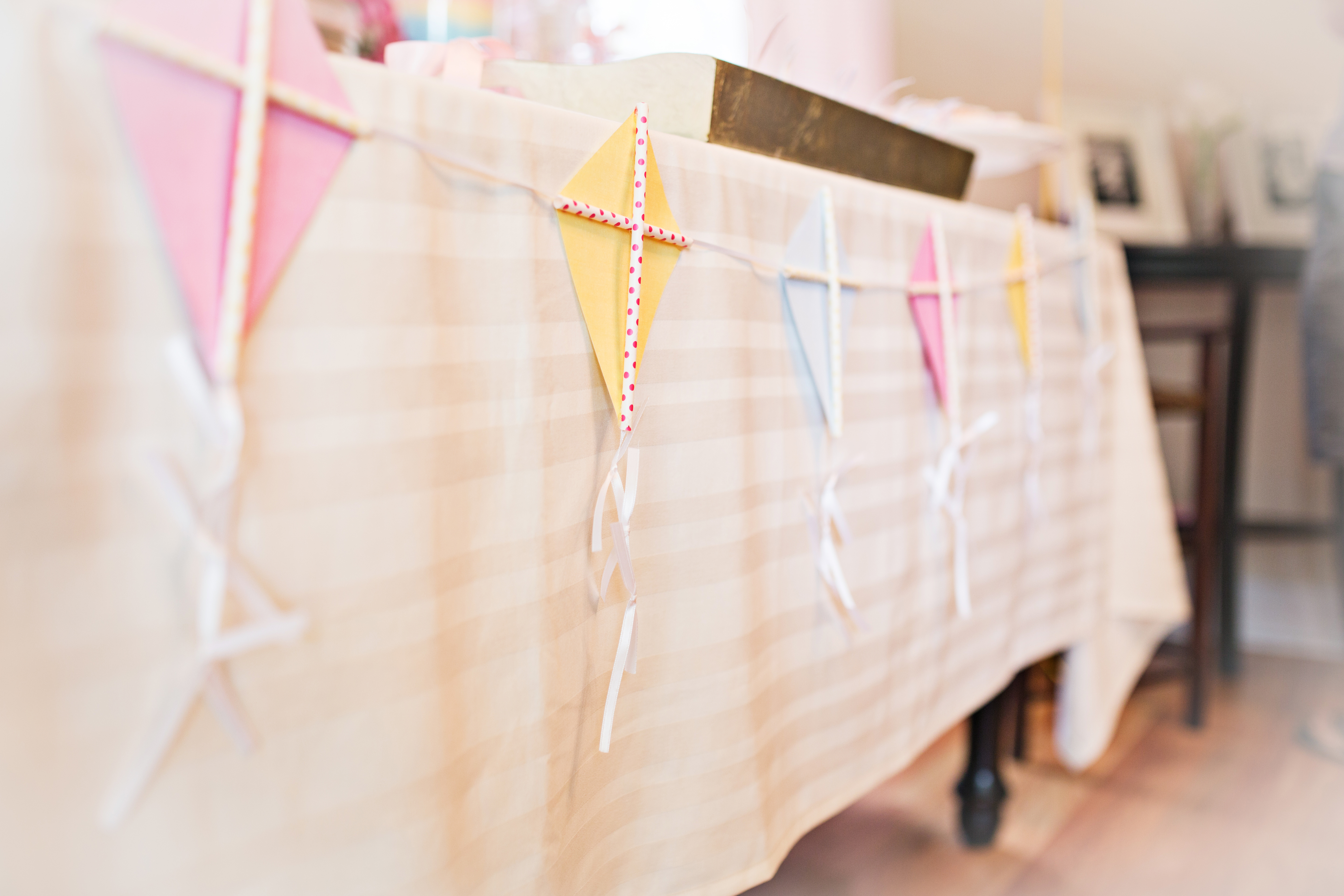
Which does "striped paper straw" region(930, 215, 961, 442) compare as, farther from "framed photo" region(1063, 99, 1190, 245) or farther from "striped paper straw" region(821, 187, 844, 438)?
"framed photo" region(1063, 99, 1190, 245)

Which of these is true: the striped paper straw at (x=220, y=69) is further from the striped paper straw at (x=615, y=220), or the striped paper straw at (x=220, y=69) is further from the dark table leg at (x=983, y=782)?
the dark table leg at (x=983, y=782)

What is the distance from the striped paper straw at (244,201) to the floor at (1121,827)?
35.0 inches

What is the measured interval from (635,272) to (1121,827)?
1.29 m

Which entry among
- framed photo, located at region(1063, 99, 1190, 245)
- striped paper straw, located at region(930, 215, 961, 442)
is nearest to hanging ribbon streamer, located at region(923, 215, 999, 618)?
striped paper straw, located at region(930, 215, 961, 442)

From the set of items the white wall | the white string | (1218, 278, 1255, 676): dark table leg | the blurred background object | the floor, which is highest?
the white wall

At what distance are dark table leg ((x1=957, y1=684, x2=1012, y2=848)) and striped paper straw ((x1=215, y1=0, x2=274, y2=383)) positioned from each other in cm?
110

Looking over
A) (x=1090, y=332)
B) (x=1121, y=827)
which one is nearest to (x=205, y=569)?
(x=1090, y=332)

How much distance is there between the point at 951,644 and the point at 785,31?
1.00m

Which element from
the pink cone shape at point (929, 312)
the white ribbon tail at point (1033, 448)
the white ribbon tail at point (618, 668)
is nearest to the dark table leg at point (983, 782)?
the white ribbon tail at point (1033, 448)

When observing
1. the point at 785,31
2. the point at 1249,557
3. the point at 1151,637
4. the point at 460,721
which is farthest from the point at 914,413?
the point at 1249,557

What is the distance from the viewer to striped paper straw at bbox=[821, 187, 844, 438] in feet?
2.10

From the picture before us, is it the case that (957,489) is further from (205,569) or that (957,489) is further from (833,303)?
(205,569)

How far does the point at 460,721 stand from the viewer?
41 cm

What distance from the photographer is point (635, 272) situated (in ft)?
1.55
